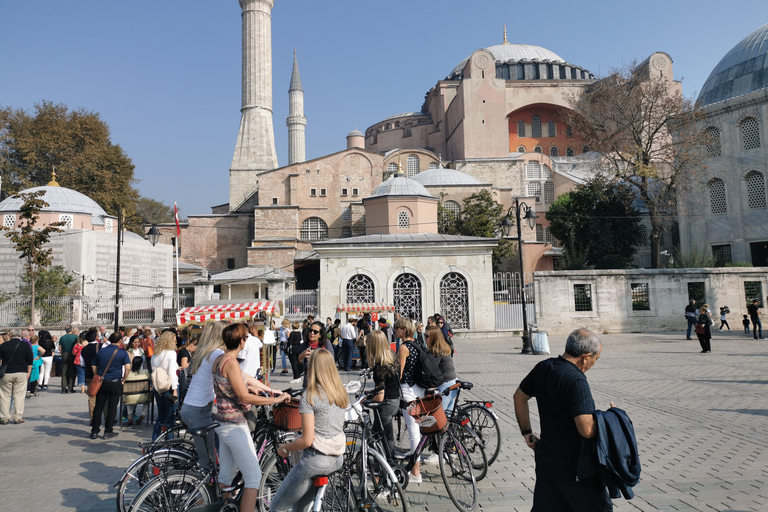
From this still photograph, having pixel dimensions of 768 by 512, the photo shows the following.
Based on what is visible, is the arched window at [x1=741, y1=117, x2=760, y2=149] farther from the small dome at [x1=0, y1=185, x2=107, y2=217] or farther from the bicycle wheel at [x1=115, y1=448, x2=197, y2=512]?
the small dome at [x1=0, y1=185, x2=107, y2=217]

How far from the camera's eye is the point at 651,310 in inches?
894

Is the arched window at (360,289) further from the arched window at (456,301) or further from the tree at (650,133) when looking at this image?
the tree at (650,133)

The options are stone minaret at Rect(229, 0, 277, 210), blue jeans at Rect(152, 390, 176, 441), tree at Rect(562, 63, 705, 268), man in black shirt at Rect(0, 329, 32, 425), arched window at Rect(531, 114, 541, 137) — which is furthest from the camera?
arched window at Rect(531, 114, 541, 137)

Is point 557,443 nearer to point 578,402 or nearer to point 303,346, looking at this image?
point 578,402

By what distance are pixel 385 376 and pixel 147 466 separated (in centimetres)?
229

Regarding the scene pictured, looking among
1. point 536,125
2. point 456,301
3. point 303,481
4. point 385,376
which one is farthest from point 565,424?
point 536,125

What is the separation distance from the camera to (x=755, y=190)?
30297mm

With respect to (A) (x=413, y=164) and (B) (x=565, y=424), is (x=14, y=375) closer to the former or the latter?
(B) (x=565, y=424)

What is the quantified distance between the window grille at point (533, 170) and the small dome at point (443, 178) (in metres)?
9.20

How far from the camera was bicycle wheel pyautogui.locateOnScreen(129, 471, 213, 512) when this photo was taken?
13.2ft

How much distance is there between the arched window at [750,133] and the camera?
98.4 ft

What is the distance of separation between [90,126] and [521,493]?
40.3 meters

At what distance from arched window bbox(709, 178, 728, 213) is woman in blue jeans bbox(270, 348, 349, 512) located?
35.0 m

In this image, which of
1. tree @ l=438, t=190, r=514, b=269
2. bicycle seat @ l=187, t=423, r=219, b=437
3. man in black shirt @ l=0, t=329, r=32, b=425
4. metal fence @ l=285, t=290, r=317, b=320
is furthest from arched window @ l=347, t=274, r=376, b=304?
bicycle seat @ l=187, t=423, r=219, b=437
